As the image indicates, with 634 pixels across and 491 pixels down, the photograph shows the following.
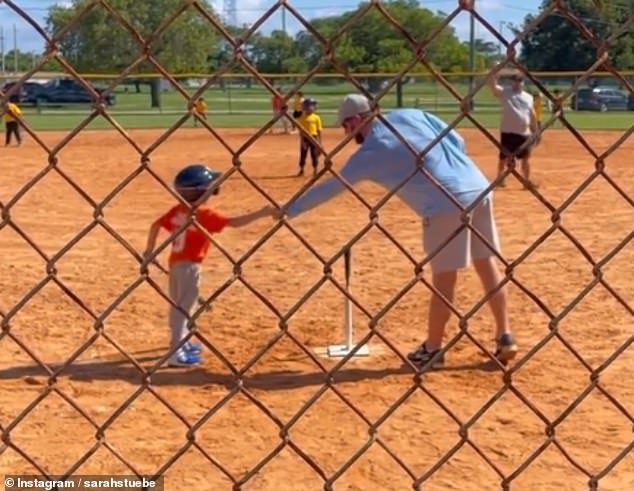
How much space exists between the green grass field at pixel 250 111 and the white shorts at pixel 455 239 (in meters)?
25.0

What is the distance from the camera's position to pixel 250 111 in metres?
39.2

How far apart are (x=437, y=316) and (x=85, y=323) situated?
8.66 ft

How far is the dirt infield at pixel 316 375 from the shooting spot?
510 centimetres

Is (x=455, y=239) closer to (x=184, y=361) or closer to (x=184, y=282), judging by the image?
(x=184, y=282)

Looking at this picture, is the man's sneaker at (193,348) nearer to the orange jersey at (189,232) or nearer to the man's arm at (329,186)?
the orange jersey at (189,232)

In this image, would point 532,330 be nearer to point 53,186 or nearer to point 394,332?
point 394,332

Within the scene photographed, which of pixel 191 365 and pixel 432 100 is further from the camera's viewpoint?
pixel 432 100

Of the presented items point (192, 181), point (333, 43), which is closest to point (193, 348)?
point (192, 181)

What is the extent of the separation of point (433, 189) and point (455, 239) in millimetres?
313

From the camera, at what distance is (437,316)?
21.8 ft

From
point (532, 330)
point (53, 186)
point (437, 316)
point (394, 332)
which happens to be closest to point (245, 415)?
point (437, 316)

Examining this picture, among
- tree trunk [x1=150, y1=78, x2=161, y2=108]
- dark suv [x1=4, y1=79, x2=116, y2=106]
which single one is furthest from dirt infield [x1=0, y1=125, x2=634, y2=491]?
dark suv [x1=4, y1=79, x2=116, y2=106]

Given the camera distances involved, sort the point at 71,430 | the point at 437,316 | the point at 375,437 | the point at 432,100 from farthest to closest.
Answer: the point at 432,100 → the point at 437,316 → the point at 71,430 → the point at 375,437

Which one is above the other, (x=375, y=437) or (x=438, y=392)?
(x=375, y=437)
